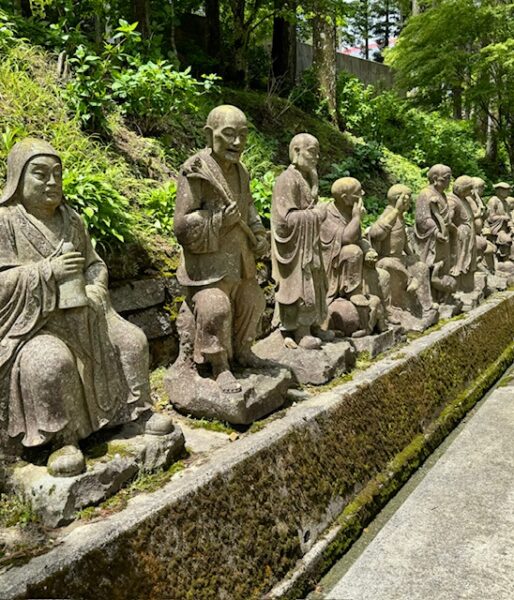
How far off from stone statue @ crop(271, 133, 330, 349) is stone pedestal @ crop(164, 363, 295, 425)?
79 cm

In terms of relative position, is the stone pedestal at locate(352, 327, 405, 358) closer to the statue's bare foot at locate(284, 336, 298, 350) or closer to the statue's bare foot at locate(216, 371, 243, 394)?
the statue's bare foot at locate(284, 336, 298, 350)

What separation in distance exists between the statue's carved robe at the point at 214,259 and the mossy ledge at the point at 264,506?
0.69 m

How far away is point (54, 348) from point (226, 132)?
1750 mm

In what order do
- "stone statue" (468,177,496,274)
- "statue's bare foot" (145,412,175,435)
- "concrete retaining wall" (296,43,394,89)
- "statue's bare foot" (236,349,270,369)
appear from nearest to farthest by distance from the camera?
"statue's bare foot" (145,412,175,435) < "statue's bare foot" (236,349,270,369) < "stone statue" (468,177,496,274) < "concrete retaining wall" (296,43,394,89)

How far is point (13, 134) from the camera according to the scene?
5.34 meters

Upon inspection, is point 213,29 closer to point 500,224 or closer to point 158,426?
point 500,224

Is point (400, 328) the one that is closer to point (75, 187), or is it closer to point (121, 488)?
point (75, 187)

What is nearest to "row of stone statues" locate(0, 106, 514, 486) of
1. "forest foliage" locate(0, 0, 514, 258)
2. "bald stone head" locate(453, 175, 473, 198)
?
"forest foliage" locate(0, 0, 514, 258)

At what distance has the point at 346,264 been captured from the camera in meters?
5.36

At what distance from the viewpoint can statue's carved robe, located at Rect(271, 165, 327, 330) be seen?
4.51 meters

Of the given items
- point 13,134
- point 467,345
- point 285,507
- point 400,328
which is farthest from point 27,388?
point 467,345

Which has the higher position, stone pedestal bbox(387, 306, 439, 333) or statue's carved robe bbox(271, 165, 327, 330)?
statue's carved robe bbox(271, 165, 327, 330)

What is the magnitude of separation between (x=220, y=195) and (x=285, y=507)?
73.9 inches

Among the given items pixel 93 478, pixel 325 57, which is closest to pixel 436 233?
pixel 93 478
